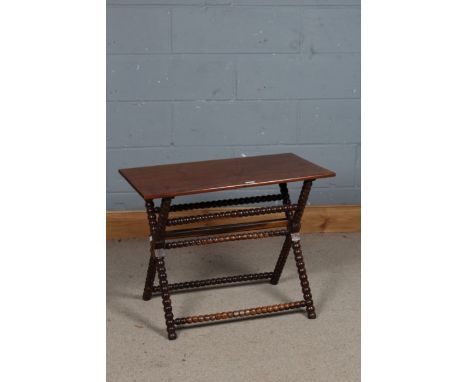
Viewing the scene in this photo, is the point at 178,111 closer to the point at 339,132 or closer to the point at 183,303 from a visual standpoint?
the point at 339,132

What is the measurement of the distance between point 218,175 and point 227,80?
1040 mm

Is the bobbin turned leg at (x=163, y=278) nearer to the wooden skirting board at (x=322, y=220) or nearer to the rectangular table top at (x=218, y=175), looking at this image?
the rectangular table top at (x=218, y=175)

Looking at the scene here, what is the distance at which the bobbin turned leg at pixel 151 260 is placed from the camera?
2771 mm

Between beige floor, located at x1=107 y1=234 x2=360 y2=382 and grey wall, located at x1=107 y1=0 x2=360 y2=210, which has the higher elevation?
grey wall, located at x1=107 y1=0 x2=360 y2=210

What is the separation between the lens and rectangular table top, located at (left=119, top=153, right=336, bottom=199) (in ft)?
8.58

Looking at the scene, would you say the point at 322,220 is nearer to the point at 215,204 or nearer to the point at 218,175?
the point at 215,204

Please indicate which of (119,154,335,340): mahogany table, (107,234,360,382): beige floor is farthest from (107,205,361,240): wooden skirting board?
(119,154,335,340): mahogany table

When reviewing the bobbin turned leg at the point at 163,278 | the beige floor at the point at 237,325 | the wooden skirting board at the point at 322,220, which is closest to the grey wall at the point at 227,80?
the wooden skirting board at the point at 322,220

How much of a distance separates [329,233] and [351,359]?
4.83 ft

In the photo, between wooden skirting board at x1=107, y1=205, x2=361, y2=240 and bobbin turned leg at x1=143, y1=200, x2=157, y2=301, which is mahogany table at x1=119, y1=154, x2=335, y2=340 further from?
wooden skirting board at x1=107, y1=205, x2=361, y2=240

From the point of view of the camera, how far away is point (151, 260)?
2918mm

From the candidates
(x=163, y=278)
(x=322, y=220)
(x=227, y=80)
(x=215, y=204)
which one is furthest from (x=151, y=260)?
(x=322, y=220)

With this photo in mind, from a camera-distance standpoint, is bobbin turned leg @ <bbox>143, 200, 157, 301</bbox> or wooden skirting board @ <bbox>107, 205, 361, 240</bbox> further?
wooden skirting board @ <bbox>107, 205, 361, 240</bbox>

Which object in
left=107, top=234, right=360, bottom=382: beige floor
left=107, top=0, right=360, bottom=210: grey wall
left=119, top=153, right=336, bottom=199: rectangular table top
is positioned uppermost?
left=107, top=0, right=360, bottom=210: grey wall
